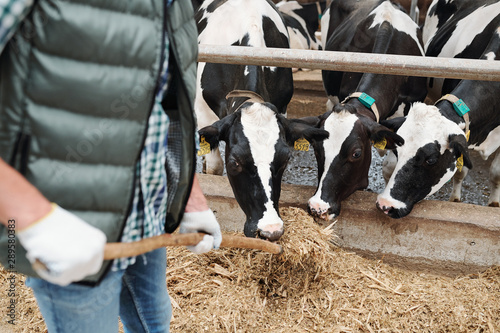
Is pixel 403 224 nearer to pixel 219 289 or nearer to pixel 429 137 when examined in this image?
pixel 429 137

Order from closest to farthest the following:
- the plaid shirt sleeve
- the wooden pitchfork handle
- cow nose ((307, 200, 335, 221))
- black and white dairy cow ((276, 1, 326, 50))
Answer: the plaid shirt sleeve
the wooden pitchfork handle
cow nose ((307, 200, 335, 221))
black and white dairy cow ((276, 1, 326, 50))

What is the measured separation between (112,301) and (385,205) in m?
2.00

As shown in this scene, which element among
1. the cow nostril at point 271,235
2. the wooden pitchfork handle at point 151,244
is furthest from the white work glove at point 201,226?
the cow nostril at point 271,235

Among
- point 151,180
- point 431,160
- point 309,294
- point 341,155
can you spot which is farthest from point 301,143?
point 151,180

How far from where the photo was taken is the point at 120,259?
1034 millimetres

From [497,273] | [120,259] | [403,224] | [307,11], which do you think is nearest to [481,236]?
[497,273]

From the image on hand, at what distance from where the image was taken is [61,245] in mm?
793

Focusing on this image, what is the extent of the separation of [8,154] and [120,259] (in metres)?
0.35

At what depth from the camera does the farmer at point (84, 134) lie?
79 centimetres

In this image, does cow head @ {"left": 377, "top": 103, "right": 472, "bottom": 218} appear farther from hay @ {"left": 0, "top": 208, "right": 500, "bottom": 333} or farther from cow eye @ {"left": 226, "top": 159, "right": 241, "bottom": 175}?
cow eye @ {"left": 226, "top": 159, "right": 241, "bottom": 175}

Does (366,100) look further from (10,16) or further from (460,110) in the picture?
(10,16)

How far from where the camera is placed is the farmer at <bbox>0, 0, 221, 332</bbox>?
789mm

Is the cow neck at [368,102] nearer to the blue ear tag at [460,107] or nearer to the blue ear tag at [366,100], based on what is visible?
the blue ear tag at [366,100]

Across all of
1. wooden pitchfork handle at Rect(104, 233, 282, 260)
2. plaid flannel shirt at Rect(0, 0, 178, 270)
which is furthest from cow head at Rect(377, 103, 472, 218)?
plaid flannel shirt at Rect(0, 0, 178, 270)
